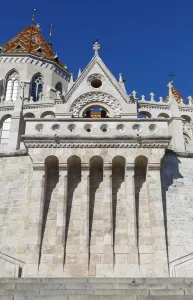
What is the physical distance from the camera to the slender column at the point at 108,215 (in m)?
10.7

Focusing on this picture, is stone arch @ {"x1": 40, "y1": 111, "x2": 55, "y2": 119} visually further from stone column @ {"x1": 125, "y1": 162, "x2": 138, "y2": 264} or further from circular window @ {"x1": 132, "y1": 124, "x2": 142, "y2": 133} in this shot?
stone column @ {"x1": 125, "y1": 162, "x2": 138, "y2": 264}

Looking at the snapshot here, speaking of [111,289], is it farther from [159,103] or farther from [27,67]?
[27,67]

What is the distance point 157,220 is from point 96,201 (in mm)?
1996

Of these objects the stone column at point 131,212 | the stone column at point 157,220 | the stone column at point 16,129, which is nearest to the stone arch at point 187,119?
the stone column at point 16,129

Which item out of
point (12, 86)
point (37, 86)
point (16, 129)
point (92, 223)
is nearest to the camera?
point (92, 223)

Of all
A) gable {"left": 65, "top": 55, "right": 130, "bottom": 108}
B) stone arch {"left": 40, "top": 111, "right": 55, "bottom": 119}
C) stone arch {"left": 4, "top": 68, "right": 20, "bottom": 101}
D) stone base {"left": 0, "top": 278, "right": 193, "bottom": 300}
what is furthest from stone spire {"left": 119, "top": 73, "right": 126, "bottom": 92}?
stone base {"left": 0, "top": 278, "right": 193, "bottom": 300}

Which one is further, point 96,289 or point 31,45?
point 31,45

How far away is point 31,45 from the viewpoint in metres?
44.8

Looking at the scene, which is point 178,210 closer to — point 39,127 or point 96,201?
point 96,201

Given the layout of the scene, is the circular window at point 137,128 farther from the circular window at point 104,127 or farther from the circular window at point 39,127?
the circular window at point 39,127

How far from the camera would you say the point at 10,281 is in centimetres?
822

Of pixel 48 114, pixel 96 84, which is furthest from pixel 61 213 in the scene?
pixel 48 114

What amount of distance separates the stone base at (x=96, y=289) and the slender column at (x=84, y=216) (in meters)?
2.45

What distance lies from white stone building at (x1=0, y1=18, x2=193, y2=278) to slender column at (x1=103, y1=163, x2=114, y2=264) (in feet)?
0.09
